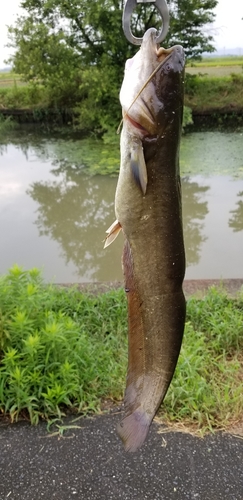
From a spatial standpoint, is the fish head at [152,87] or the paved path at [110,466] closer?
the fish head at [152,87]

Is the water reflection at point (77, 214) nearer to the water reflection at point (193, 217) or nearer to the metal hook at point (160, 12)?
the water reflection at point (193, 217)

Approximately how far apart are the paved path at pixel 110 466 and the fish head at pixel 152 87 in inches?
74.4

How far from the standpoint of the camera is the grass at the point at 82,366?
2.70m

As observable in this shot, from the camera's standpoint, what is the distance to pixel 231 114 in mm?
16594

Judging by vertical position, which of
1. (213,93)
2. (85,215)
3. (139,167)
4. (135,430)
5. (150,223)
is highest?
(139,167)

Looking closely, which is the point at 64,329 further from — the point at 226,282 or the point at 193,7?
the point at 193,7

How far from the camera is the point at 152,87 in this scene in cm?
117

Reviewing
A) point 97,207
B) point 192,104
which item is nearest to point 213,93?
point 192,104

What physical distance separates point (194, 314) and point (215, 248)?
287 cm

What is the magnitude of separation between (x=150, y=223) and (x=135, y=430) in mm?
608

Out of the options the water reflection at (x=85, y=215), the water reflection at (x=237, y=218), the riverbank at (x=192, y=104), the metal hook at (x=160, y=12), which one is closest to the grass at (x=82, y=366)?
the metal hook at (x=160, y=12)

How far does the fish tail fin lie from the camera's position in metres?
1.31

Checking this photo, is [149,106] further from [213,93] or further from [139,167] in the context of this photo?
[213,93]

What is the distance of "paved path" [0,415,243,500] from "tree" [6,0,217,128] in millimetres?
12197
